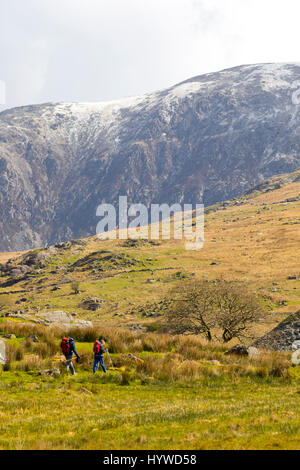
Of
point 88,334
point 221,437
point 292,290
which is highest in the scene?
point 221,437

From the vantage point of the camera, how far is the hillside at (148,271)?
233ft

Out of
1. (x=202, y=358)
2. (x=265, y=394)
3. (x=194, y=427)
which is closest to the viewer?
(x=194, y=427)

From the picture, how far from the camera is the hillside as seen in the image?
71062mm

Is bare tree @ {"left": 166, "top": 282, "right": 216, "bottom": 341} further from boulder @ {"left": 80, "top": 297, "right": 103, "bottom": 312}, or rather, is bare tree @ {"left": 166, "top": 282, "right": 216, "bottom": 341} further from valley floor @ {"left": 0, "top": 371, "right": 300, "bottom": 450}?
boulder @ {"left": 80, "top": 297, "right": 103, "bottom": 312}

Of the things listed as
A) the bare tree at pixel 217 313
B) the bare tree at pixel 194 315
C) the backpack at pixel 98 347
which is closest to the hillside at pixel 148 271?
the bare tree at pixel 217 313

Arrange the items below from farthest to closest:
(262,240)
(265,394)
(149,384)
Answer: (262,240) < (149,384) < (265,394)

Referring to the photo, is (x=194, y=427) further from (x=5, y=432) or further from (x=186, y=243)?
(x=186, y=243)

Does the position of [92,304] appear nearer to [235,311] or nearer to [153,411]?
[235,311]

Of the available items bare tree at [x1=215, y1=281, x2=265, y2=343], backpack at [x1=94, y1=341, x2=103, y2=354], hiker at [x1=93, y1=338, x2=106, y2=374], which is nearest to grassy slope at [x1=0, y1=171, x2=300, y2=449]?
hiker at [x1=93, y1=338, x2=106, y2=374]

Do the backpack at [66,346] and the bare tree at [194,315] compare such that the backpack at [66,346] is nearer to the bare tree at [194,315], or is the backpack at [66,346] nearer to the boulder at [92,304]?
the bare tree at [194,315]

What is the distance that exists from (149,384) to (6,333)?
12946 mm

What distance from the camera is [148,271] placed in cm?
10262

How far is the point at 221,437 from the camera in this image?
8.68 meters

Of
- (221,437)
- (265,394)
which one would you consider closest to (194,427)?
(221,437)
